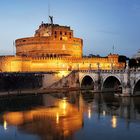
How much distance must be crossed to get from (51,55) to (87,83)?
1425 centimetres

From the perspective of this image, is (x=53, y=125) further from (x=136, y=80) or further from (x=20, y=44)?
(x=20, y=44)

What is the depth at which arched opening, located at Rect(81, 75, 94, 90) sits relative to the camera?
60.0m

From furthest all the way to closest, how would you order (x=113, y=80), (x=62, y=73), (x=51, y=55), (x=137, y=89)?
(x=51, y=55) < (x=62, y=73) < (x=113, y=80) < (x=137, y=89)

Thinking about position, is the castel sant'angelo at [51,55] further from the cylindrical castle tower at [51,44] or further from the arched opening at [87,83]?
the arched opening at [87,83]

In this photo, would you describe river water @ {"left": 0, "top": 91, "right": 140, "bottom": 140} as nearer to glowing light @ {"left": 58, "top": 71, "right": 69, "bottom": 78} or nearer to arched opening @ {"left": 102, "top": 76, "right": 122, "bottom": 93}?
arched opening @ {"left": 102, "top": 76, "right": 122, "bottom": 93}

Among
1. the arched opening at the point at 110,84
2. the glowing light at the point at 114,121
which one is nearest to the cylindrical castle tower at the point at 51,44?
the arched opening at the point at 110,84

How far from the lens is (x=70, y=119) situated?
100 ft

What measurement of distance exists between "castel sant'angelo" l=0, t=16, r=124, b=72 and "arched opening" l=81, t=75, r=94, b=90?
21.7 ft

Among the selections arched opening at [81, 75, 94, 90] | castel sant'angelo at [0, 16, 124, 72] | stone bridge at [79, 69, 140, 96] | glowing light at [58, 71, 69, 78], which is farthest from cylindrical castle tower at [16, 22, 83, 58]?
stone bridge at [79, 69, 140, 96]

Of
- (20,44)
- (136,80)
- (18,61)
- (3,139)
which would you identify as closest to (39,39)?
(20,44)

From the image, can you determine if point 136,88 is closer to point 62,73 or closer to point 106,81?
point 106,81

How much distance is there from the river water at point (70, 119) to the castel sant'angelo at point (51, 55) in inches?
820

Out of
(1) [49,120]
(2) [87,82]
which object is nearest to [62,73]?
(2) [87,82]

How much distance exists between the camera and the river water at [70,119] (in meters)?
24.7
